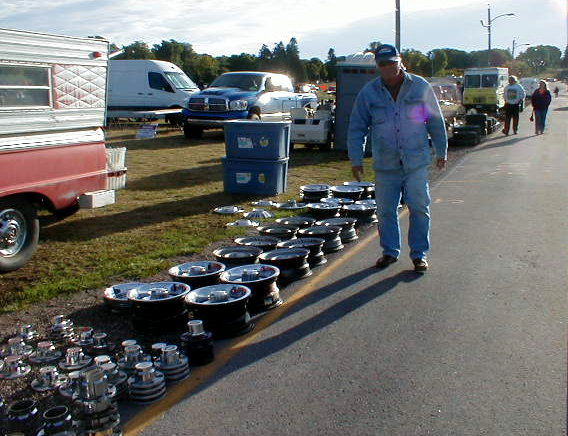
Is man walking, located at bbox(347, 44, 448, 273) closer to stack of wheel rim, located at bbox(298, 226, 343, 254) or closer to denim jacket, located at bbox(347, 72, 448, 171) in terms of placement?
denim jacket, located at bbox(347, 72, 448, 171)

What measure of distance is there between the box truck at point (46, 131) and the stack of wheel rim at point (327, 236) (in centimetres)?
248

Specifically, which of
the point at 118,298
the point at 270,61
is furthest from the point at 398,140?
the point at 270,61

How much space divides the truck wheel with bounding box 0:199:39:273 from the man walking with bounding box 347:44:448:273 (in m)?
3.36

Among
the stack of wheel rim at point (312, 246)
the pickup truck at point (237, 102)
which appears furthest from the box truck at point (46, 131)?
the pickup truck at point (237, 102)

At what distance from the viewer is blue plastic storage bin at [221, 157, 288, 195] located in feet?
34.8

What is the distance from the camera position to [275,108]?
68.6ft

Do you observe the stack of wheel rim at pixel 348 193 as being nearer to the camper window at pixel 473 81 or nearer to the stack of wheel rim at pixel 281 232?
the stack of wheel rim at pixel 281 232

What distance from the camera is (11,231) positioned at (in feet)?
21.0

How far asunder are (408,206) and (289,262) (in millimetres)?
1324

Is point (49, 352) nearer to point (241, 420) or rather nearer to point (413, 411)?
point (241, 420)

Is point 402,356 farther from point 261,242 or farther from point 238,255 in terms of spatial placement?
point 261,242

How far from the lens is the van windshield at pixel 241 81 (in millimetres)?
20719

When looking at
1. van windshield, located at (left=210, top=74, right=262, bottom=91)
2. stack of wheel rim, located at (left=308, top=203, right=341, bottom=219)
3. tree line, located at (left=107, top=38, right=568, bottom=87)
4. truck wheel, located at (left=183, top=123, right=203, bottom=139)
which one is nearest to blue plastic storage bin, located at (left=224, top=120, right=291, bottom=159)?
stack of wheel rim, located at (left=308, top=203, right=341, bottom=219)

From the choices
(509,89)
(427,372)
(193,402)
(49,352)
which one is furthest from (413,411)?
(509,89)
